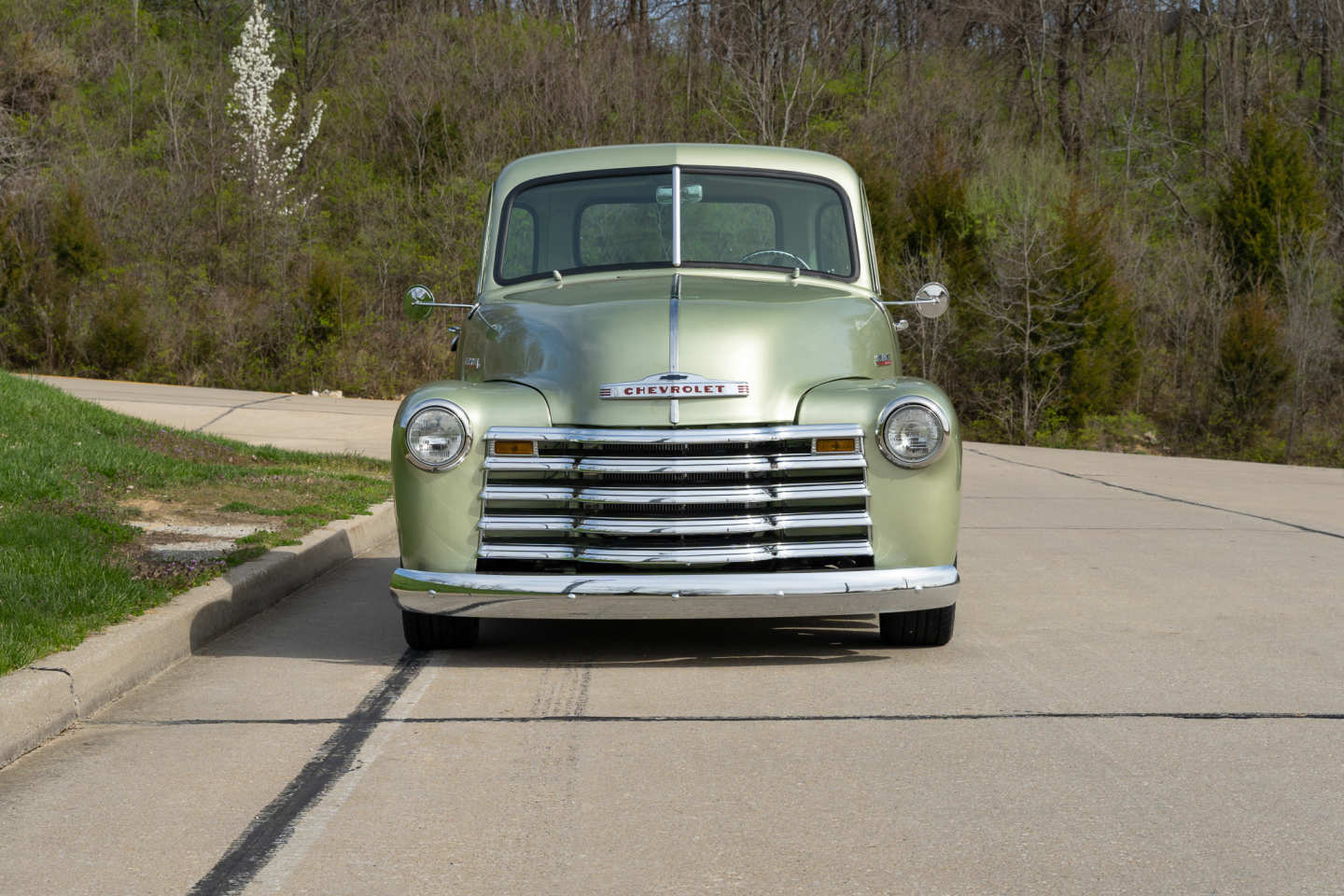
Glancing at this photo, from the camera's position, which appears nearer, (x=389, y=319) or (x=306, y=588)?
(x=306, y=588)

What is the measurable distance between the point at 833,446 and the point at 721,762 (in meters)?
1.64

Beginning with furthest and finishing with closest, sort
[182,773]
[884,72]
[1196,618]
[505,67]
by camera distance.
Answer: [884,72] < [505,67] < [1196,618] < [182,773]

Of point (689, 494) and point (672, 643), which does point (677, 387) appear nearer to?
point (689, 494)

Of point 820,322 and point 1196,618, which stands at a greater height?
point 820,322

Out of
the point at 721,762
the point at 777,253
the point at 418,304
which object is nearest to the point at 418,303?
the point at 418,304

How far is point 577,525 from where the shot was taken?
5.75 meters

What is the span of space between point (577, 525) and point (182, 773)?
1.81 meters

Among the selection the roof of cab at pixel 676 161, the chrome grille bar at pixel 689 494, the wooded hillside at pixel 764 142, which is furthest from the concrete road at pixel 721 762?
the wooded hillside at pixel 764 142

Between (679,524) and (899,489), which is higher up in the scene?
(899,489)

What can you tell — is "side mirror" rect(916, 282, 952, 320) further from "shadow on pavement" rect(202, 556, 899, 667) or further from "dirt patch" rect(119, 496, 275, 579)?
"dirt patch" rect(119, 496, 275, 579)

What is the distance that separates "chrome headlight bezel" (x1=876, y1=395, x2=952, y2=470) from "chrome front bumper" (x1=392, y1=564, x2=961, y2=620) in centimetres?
44

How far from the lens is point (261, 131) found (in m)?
39.2

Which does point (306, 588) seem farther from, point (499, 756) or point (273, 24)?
point (273, 24)

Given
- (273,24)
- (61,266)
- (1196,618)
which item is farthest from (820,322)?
(273,24)
